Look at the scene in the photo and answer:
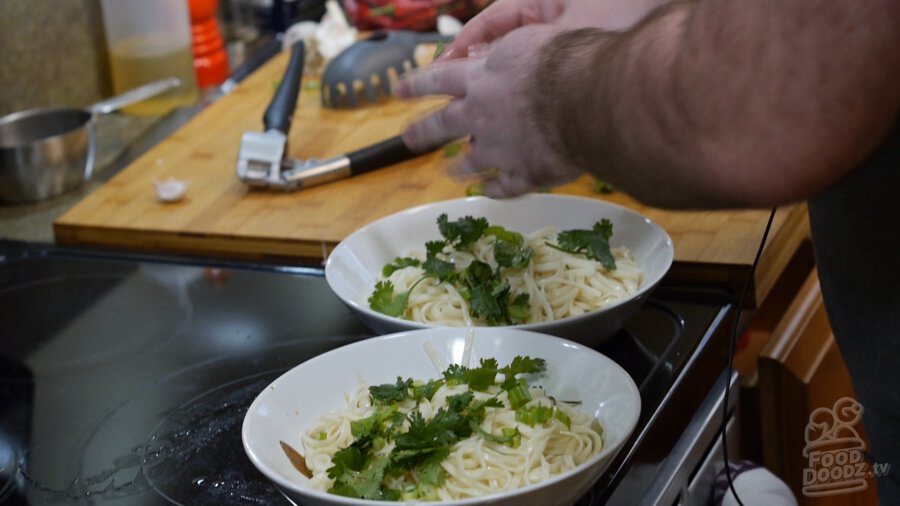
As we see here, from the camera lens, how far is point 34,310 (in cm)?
150

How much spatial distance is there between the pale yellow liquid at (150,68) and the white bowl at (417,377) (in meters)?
1.28

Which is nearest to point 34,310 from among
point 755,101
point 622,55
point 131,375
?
point 131,375

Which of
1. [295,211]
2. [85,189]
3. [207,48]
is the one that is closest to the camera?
[295,211]

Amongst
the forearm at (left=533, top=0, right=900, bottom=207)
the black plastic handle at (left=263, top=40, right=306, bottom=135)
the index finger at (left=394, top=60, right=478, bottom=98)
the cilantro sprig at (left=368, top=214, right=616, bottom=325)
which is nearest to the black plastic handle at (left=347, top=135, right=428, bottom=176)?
the black plastic handle at (left=263, top=40, right=306, bottom=135)

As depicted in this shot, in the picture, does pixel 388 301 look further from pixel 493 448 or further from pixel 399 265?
pixel 493 448

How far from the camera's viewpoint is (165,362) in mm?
1330

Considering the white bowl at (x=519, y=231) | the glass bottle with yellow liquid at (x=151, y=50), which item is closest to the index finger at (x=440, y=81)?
the white bowl at (x=519, y=231)

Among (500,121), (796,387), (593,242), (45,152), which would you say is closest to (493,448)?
(500,121)

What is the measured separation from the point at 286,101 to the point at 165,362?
688 mm

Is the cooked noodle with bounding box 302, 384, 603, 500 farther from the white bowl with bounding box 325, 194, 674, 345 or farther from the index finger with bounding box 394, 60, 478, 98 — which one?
the index finger with bounding box 394, 60, 478, 98

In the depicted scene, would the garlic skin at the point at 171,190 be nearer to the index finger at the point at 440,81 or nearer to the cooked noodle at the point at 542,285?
the cooked noodle at the point at 542,285

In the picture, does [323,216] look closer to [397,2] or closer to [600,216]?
[600,216]

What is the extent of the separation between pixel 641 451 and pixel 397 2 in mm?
1627

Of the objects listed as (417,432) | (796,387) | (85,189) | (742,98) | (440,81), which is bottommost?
(796,387)
